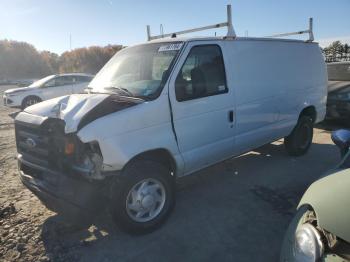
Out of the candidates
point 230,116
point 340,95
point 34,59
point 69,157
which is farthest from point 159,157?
point 34,59

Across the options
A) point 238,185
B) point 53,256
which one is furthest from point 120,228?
point 238,185

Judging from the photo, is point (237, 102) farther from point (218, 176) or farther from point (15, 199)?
point (15, 199)

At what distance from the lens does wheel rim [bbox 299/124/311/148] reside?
662 cm

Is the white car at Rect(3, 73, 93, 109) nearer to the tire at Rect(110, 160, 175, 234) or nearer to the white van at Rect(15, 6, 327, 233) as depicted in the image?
the white van at Rect(15, 6, 327, 233)

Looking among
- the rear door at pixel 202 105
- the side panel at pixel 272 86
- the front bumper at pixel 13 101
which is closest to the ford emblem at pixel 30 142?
the rear door at pixel 202 105

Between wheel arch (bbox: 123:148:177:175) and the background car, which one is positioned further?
the background car

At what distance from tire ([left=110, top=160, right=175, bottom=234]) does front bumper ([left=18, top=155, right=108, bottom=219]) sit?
0.52 ft

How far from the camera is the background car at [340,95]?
9.05 metres

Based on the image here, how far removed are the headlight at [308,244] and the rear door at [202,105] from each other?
6.94ft

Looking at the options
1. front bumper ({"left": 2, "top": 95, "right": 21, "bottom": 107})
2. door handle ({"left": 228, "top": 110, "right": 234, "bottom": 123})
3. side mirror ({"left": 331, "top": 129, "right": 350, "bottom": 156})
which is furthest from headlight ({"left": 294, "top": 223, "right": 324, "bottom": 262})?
front bumper ({"left": 2, "top": 95, "right": 21, "bottom": 107})

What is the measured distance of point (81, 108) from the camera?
3648 mm

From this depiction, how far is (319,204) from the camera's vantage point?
2.30 meters

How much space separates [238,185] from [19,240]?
3059mm

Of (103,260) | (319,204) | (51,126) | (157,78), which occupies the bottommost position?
(103,260)
